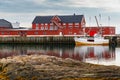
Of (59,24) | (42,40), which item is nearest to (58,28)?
(59,24)

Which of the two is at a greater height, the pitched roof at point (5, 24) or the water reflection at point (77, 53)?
the pitched roof at point (5, 24)

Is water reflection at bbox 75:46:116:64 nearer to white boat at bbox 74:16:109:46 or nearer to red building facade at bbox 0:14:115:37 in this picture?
white boat at bbox 74:16:109:46

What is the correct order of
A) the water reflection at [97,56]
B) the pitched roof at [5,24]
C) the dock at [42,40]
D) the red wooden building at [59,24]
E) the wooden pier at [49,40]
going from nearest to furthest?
the water reflection at [97,56] → the dock at [42,40] → the wooden pier at [49,40] → the red wooden building at [59,24] → the pitched roof at [5,24]

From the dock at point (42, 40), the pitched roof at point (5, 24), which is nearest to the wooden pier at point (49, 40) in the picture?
the dock at point (42, 40)

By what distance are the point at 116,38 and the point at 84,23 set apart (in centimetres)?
2908

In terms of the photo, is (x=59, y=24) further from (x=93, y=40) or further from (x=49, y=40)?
(x=49, y=40)

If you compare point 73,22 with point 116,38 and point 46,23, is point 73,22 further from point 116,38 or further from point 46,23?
point 116,38

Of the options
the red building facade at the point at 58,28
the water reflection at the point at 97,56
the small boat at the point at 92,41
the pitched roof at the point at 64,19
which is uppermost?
the pitched roof at the point at 64,19

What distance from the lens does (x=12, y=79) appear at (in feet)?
51.0

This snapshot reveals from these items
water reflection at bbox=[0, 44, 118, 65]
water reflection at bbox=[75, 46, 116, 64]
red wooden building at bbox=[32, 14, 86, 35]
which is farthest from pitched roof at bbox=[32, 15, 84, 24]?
water reflection at bbox=[75, 46, 116, 64]

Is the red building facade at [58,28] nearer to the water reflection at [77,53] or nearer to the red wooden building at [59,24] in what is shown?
the red wooden building at [59,24]

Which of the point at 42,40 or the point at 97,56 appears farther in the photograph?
the point at 42,40

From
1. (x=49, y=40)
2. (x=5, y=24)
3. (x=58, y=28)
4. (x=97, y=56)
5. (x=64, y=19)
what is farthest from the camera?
(x=5, y=24)

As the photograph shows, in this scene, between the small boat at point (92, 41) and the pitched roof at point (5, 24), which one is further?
the pitched roof at point (5, 24)
